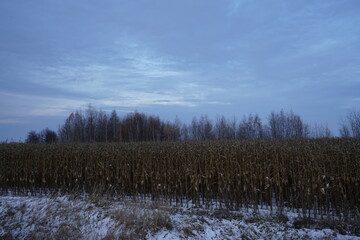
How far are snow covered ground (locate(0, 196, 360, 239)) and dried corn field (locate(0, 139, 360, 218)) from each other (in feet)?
2.02

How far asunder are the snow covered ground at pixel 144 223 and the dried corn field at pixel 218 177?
0.61 metres

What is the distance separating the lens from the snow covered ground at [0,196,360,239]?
4602mm

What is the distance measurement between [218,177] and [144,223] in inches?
92.4

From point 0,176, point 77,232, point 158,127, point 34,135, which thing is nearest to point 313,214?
point 77,232

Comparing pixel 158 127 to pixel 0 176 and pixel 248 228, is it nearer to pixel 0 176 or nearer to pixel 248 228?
pixel 0 176

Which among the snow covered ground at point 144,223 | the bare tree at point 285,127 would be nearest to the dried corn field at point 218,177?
the snow covered ground at point 144,223

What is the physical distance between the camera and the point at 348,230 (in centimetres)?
454

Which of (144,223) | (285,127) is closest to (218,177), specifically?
(144,223)

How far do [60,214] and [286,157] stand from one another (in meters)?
6.18

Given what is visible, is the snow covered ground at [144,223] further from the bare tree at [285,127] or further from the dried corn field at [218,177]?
the bare tree at [285,127]

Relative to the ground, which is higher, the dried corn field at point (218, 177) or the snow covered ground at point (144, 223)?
the dried corn field at point (218, 177)

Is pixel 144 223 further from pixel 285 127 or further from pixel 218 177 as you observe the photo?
pixel 285 127

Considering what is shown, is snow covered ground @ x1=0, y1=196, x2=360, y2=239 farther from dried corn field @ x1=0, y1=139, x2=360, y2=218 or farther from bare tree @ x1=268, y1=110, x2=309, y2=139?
bare tree @ x1=268, y1=110, x2=309, y2=139

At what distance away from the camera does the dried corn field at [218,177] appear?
5.47 m
